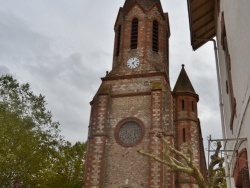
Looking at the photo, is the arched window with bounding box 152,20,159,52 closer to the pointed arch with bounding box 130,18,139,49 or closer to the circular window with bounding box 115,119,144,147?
the pointed arch with bounding box 130,18,139,49

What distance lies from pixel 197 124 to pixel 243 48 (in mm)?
22027

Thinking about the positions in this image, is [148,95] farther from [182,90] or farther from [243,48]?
[243,48]

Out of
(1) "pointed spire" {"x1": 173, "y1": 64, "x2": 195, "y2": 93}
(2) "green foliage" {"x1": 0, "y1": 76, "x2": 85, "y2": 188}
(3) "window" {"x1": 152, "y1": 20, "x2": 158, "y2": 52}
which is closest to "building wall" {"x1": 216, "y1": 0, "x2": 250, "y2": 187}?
(2) "green foliage" {"x1": 0, "y1": 76, "x2": 85, "y2": 188}

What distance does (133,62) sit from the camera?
27938mm

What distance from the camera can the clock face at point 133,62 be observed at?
27.7 m

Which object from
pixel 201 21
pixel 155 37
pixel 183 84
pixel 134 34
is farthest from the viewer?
pixel 155 37

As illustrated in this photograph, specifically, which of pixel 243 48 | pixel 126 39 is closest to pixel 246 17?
pixel 243 48

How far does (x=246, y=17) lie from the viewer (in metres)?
5.08

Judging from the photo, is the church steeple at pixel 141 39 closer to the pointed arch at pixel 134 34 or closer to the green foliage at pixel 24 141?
the pointed arch at pixel 134 34

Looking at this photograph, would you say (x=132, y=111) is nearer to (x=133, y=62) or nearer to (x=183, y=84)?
(x=133, y=62)

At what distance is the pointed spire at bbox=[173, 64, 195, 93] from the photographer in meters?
28.3

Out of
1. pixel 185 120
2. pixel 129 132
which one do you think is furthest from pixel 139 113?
pixel 185 120

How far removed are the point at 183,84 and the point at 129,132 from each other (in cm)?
758

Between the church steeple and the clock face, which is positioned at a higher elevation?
the church steeple
